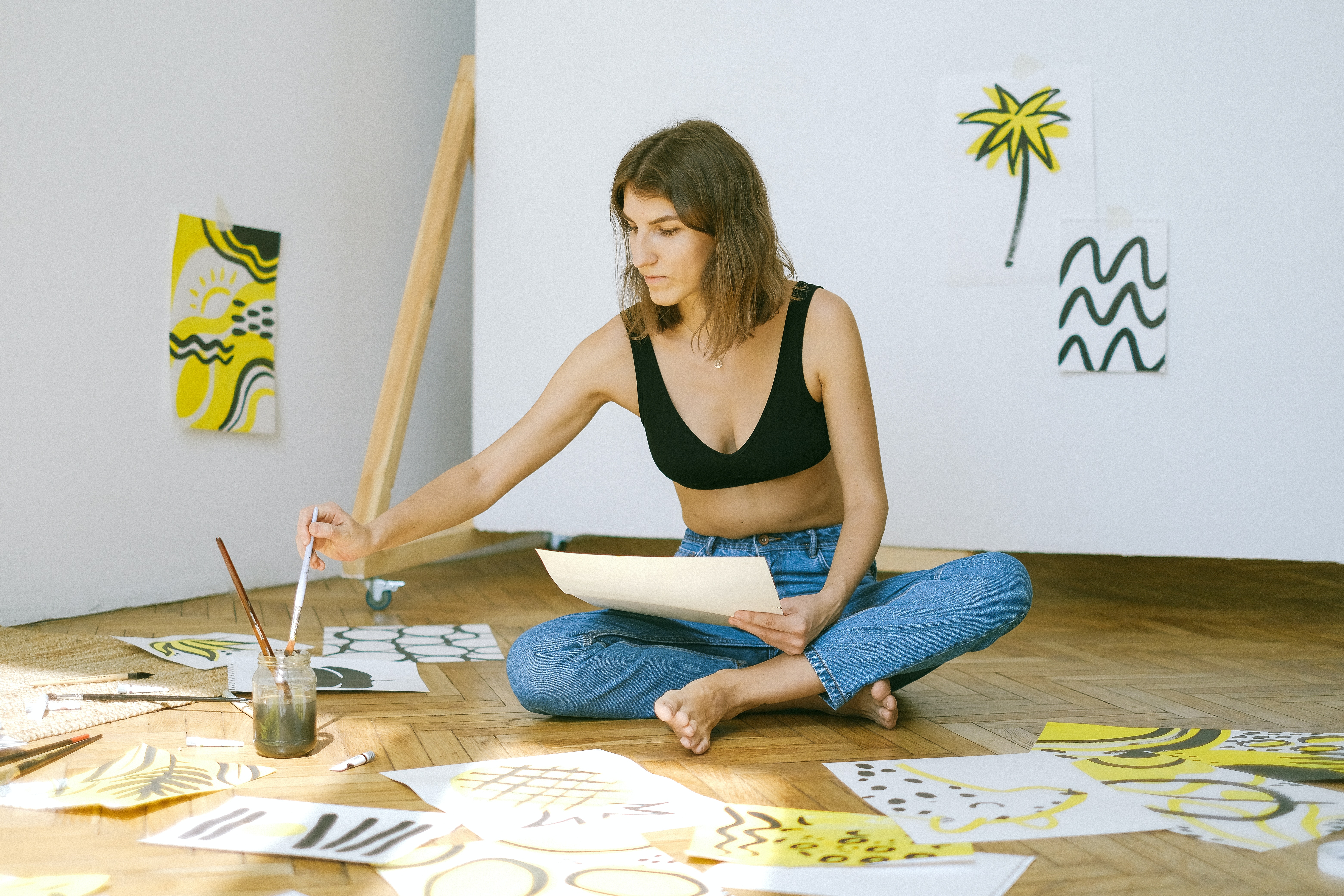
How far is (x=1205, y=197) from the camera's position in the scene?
2.35m

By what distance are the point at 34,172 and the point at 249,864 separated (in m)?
1.72

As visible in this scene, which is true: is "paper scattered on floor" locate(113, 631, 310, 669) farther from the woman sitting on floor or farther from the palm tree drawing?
the palm tree drawing

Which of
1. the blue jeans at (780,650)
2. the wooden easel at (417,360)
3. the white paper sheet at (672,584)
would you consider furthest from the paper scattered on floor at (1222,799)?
the wooden easel at (417,360)

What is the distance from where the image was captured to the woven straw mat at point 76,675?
141 centimetres

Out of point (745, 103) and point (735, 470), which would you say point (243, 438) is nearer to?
point (745, 103)

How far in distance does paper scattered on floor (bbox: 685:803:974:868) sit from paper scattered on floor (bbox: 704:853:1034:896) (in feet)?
0.04

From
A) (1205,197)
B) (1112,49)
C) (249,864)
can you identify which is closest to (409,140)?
(1112,49)

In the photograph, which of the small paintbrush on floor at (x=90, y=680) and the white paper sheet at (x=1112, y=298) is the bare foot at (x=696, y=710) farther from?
the white paper sheet at (x=1112, y=298)

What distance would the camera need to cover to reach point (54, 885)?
2.90 ft

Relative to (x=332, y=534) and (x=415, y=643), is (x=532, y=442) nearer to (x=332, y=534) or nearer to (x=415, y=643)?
(x=332, y=534)

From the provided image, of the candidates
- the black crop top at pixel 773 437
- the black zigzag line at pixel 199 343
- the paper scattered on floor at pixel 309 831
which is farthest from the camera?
the black zigzag line at pixel 199 343

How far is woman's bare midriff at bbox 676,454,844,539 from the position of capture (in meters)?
1.51

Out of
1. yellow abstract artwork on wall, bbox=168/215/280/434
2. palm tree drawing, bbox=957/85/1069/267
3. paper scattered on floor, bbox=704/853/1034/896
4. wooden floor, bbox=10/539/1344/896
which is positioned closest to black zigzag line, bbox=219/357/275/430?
yellow abstract artwork on wall, bbox=168/215/280/434

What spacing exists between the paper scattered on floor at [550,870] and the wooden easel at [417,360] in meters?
1.50
